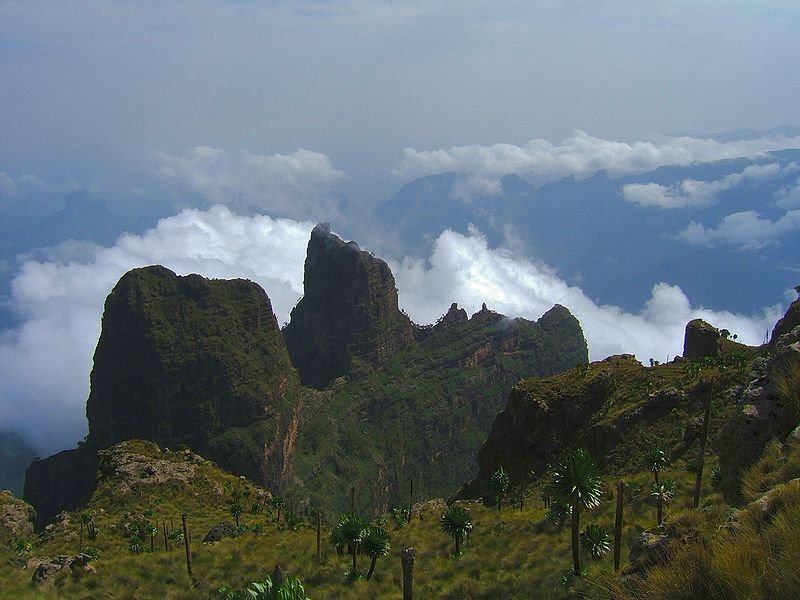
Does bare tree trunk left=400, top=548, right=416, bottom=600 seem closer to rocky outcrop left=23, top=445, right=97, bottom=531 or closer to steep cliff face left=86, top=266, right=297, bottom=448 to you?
rocky outcrop left=23, top=445, right=97, bottom=531

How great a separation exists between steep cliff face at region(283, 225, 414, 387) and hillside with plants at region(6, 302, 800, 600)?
95.2 metres

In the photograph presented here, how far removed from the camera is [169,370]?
12862cm

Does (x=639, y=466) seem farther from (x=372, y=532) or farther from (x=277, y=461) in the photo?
(x=277, y=461)

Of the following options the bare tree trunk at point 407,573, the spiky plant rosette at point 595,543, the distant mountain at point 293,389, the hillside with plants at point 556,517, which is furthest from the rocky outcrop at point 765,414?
the distant mountain at point 293,389

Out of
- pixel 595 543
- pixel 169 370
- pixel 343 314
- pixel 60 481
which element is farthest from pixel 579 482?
pixel 343 314

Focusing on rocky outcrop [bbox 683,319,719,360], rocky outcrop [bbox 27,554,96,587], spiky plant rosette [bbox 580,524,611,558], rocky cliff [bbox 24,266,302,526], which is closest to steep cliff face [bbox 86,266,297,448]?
rocky cliff [bbox 24,266,302,526]

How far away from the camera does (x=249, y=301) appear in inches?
5753

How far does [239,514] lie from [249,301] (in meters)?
85.2

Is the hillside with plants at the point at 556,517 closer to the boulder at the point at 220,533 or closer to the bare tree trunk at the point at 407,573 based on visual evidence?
the boulder at the point at 220,533

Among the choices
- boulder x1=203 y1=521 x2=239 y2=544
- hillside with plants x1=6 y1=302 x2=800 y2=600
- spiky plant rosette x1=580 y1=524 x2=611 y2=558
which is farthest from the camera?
boulder x1=203 y1=521 x2=239 y2=544

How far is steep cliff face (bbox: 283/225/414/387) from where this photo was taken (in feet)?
593

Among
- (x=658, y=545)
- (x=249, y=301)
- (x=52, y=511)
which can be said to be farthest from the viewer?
(x=249, y=301)

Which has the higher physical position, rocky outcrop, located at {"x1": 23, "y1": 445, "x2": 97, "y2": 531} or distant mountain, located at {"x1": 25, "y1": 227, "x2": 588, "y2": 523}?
distant mountain, located at {"x1": 25, "y1": 227, "x2": 588, "y2": 523}

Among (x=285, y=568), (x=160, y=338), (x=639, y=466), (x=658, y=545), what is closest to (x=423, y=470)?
(x=160, y=338)
